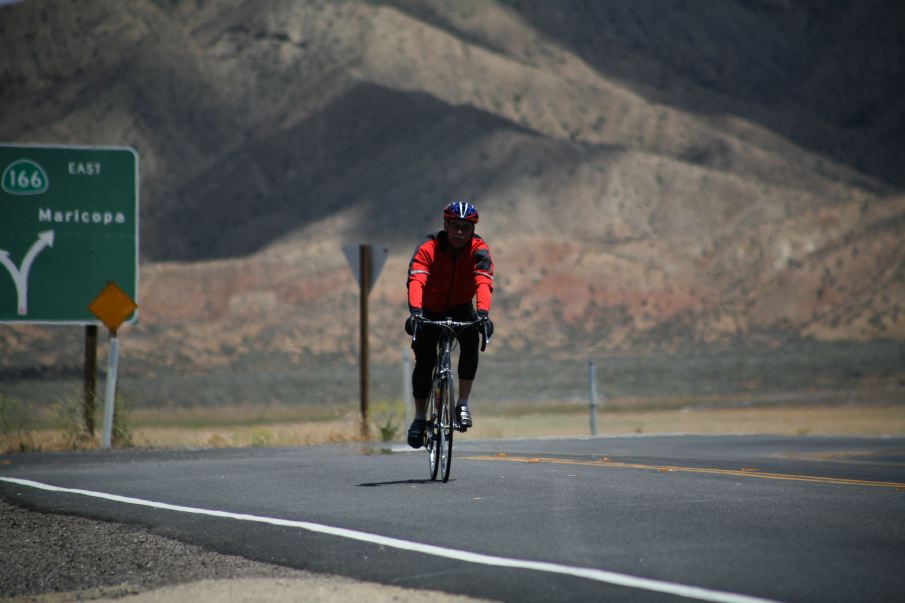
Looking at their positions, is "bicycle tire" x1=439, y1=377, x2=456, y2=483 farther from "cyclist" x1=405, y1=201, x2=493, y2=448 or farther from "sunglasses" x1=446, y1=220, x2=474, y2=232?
"sunglasses" x1=446, y1=220, x2=474, y2=232

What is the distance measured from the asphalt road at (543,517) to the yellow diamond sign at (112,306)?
188 inches

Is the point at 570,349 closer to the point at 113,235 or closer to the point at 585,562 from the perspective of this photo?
the point at 113,235

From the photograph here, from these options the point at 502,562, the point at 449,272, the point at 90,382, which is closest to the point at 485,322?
the point at 449,272

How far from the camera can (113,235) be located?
22.5 metres

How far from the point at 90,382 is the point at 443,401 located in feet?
38.4

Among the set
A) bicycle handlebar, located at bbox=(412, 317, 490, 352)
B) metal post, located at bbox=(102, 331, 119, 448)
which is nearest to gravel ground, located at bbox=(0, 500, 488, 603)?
bicycle handlebar, located at bbox=(412, 317, 490, 352)

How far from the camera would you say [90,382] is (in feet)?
73.3

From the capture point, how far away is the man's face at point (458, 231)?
1157 cm

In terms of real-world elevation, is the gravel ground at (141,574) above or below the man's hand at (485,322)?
below

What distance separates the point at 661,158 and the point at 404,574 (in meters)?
98.4

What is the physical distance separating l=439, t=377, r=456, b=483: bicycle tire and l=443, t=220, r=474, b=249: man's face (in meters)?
1.14

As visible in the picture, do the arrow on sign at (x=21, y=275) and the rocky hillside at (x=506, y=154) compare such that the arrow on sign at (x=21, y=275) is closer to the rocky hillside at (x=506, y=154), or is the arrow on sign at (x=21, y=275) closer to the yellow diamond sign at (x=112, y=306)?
the yellow diamond sign at (x=112, y=306)

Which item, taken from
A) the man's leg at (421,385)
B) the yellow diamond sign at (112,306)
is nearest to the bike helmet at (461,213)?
the man's leg at (421,385)

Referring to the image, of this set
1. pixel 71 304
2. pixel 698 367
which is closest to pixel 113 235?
pixel 71 304
